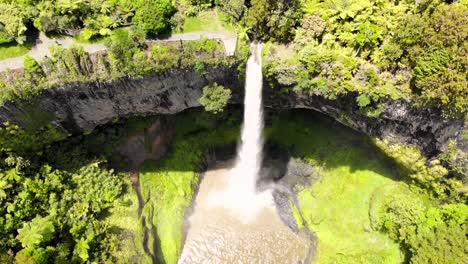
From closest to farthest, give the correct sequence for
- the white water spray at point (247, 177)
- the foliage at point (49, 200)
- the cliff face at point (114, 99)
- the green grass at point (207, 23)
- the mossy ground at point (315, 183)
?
the foliage at point (49, 200) → the cliff face at point (114, 99) → the green grass at point (207, 23) → the mossy ground at point (315, 183) → the white water spray at point (247, 177)

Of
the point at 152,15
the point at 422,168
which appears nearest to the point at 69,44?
the point at 152,15

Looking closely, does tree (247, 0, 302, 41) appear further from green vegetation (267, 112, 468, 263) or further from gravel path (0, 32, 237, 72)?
green vegetation (267, 112, 468, 263)

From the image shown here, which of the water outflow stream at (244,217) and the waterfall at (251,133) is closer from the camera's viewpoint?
the waterfall at (251,133)

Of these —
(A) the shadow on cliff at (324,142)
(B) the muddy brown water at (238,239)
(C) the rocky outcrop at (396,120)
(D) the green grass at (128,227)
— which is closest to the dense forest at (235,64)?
(D) the green grass at (128,227)

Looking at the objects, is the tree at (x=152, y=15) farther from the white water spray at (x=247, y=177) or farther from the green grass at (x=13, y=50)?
the white water spray at (x=247, y=177)

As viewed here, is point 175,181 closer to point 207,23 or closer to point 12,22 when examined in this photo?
point 207,23

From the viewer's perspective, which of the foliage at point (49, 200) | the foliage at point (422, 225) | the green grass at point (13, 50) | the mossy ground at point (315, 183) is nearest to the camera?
the foliage at point (49, 200)
